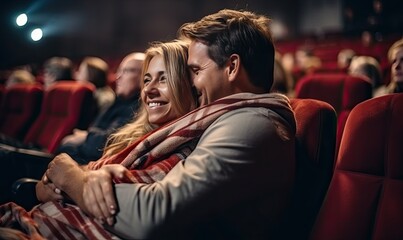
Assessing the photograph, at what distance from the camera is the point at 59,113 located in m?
2.87

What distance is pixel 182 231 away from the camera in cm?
93

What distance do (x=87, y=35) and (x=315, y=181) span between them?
25.8 ft

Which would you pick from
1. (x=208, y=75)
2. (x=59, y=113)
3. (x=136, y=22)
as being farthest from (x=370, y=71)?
(x=136, y=22)

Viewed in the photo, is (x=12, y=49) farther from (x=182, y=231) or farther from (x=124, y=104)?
(x=182, y=231)

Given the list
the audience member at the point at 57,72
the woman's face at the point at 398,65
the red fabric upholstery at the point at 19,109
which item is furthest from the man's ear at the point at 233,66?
the audience member at the point at 57,72

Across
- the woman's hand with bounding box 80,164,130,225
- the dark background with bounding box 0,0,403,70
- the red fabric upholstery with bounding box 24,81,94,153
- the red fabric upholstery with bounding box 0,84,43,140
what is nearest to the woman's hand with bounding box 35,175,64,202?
the woman's hand with bounding box 80,164,130,225

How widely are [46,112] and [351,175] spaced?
2.33 meters

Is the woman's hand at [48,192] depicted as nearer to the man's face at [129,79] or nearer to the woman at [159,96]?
the woman at [159,96]

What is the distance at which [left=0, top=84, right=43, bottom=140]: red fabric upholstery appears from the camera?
3133 mm

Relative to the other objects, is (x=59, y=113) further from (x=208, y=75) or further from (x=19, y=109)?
(x=208, y=75)

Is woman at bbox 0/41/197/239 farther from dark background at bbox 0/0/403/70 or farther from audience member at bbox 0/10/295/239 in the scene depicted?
dark background at bbox 0/0/403/70

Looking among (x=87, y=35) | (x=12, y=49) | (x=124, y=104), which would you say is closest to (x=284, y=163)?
(x=124, y=104)

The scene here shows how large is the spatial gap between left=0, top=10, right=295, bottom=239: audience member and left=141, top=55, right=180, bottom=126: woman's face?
224 millimetres

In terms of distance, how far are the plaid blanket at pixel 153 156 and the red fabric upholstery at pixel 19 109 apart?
210 centimetres
